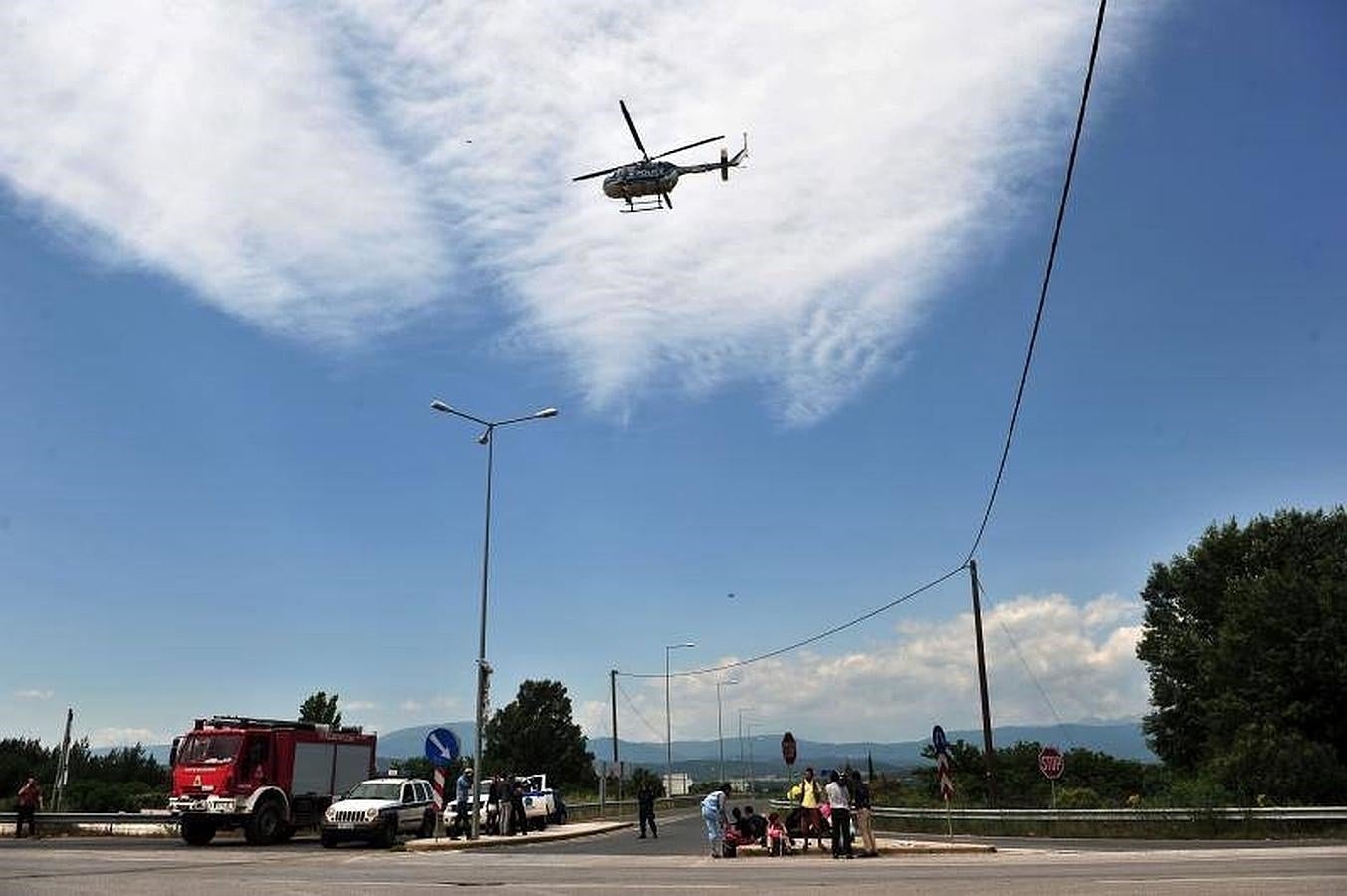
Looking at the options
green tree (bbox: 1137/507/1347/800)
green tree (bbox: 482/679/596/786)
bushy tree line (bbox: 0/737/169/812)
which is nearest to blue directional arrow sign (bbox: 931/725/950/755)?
green tree (bbox: 1137/507/1347/800)

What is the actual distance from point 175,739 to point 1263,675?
1496 inches

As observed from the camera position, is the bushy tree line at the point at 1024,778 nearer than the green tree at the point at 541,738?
Yes

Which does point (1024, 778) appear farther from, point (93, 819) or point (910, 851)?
point (93, 819)

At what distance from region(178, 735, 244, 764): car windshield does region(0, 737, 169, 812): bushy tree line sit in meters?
17.2

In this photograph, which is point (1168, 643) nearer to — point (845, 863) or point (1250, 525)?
point (1250, 525)

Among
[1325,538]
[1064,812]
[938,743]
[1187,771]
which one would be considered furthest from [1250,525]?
[938,743]

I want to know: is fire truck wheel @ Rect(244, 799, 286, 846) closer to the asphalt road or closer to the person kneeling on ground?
the asphalt road

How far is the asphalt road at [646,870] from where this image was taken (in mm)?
14047

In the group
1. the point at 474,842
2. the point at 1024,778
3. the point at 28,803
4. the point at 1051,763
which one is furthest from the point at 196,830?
the point at 1024,778

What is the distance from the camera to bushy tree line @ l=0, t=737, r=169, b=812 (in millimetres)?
42062

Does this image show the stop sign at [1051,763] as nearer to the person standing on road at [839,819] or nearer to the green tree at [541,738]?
the person standing on road at [839,819]

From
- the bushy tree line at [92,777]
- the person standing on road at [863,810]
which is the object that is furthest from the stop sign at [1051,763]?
the bushy tree line at [92,777]

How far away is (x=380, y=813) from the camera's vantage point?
25.7 meters

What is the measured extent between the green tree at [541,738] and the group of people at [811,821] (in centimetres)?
5884
